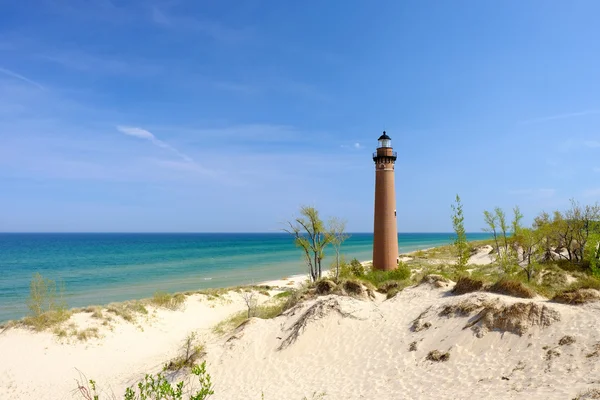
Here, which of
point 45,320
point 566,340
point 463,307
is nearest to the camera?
point 566,340

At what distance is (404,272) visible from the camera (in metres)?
25.9

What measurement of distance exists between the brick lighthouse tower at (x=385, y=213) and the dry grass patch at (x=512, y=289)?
12252mm

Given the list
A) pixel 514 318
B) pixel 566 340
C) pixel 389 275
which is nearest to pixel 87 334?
pixel 389 275

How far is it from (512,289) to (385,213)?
533 inches

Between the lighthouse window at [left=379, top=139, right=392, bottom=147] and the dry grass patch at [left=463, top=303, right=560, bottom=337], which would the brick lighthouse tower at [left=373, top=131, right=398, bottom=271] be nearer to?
the lighthouse window at [left=379, top=139, right=392, bottom=147]

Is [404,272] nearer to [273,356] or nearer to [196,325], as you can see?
[273,356]

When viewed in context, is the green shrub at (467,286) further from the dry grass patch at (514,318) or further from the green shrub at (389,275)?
the green shrub at (389,275)

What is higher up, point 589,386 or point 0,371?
point 589,386

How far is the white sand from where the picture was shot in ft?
33.5

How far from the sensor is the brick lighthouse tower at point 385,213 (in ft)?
91.9

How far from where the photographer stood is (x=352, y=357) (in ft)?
46.6

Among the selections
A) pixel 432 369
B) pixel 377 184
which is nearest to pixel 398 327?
pixel 432 369

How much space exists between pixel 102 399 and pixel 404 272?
19.4 m

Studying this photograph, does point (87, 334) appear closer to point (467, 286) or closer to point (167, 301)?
point (167, 301)
